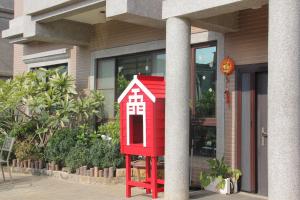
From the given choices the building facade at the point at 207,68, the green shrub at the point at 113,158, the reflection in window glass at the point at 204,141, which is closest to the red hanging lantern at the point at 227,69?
the building facade at the point at 207,68

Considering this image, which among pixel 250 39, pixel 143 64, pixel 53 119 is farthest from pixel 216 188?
pixel 53 119

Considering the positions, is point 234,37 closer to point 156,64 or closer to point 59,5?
point 156,64

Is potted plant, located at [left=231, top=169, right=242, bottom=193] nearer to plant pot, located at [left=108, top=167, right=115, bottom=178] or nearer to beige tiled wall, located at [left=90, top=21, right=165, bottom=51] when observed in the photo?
plant pot, located at [left=108, top=167, right=115, bottom=178]

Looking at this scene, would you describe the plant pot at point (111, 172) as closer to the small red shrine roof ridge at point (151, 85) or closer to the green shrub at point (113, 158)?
the green shrub at point (113, 158)

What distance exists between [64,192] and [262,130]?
381 centimetres

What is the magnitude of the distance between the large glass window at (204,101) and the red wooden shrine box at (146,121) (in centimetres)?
136

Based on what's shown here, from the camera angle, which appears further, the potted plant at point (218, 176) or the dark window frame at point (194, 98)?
the dark window frame at point (194, 98)

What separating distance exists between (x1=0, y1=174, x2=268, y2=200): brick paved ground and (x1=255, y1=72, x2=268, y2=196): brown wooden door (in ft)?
1.33

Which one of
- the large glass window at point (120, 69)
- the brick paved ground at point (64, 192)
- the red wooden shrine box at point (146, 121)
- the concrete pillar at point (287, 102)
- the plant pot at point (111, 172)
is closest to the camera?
the concrete pillar at point (287, 102)

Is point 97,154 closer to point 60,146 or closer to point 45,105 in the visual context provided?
point 60,146

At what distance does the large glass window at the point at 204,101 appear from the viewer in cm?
921

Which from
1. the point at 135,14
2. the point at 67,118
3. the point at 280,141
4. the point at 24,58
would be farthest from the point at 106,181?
the point at 24,58

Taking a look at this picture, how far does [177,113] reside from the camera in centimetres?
736

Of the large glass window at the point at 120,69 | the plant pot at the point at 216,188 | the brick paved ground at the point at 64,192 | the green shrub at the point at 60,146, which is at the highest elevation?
the large glass window at the point at 120,69
